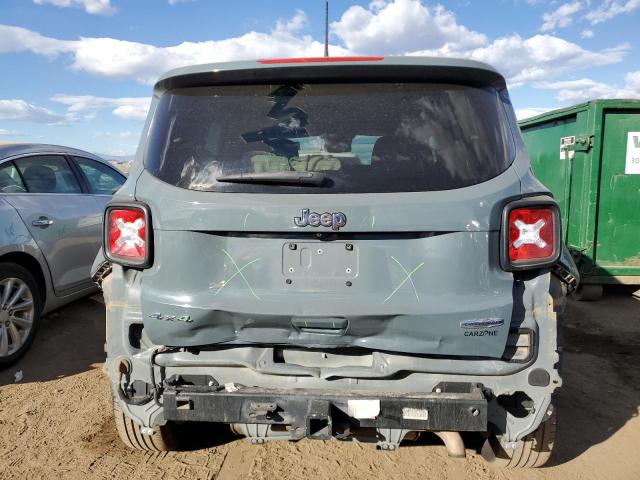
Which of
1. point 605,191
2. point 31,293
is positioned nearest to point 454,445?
point 31,293

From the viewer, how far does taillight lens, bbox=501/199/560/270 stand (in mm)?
2100

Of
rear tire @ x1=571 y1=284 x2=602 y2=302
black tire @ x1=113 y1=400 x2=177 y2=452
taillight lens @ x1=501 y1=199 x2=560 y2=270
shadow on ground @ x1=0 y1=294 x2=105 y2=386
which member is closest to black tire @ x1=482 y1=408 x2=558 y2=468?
taillight lens @ x1=501 y1=199 x2=560 y2=270

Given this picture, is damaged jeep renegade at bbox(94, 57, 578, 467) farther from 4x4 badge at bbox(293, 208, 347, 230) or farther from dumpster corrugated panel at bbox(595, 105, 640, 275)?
dumpster corrugated panel at bbox(595, 105, 640, 275)

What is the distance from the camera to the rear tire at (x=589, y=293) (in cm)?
615

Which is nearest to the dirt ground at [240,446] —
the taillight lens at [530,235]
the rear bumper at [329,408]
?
the rear bumper at [329,408]

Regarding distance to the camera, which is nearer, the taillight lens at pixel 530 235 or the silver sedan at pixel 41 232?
the taillight lens at pixel 530 235

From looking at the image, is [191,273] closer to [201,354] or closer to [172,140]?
[201,354]

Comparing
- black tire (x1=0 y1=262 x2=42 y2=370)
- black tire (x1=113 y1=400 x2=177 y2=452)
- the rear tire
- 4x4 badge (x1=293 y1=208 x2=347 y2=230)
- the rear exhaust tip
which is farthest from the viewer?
the rear tire

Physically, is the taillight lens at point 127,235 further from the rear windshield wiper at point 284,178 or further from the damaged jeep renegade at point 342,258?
the rear windshield wiper at point 284,178

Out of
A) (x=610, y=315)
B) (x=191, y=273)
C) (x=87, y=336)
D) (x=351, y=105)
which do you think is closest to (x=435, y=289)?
(x=351, y=105)

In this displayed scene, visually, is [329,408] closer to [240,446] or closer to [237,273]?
[237,273]

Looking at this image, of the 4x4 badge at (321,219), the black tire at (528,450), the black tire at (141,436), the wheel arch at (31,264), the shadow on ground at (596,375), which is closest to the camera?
the 4x4 badge at (321,219)

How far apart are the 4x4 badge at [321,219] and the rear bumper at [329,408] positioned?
0.72 meters

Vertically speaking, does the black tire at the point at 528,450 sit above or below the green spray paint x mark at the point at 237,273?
below
